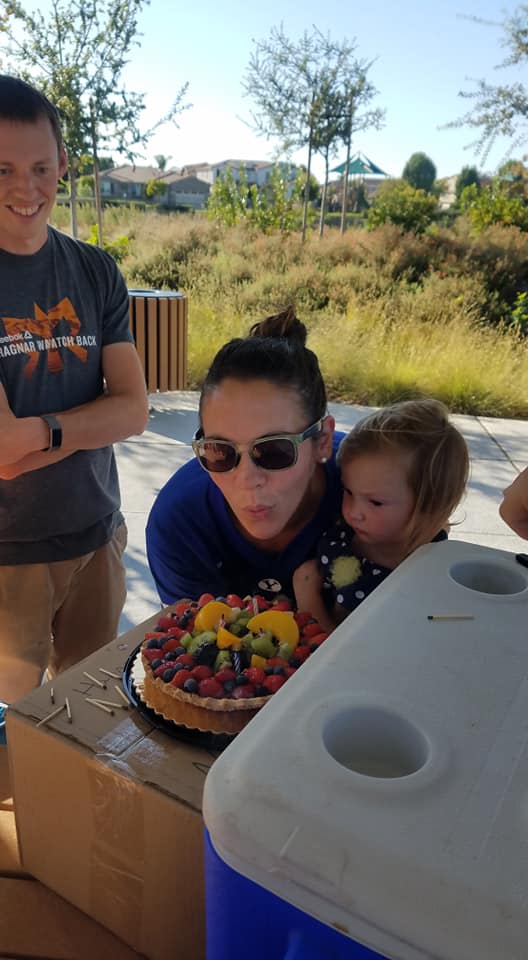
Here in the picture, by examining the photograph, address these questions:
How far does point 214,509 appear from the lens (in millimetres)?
1571

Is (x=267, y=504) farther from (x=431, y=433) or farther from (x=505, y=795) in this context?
(x=505, y=795)

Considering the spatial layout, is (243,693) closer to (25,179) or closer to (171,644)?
(171,644)

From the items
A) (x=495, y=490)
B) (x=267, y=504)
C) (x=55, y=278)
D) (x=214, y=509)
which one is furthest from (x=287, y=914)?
(x=495, y=490)

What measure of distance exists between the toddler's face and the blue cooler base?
0.94 metres

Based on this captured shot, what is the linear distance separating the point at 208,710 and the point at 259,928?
43cm

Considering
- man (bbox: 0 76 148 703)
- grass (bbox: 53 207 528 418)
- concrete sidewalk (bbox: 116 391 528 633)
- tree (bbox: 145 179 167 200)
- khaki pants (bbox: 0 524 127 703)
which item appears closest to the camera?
man (bbox: 0 76 148 703)

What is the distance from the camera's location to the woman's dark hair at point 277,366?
141 cm

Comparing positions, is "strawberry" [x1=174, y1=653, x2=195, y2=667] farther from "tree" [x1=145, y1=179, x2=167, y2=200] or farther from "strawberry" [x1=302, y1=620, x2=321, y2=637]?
"tree" [x1=145, y1=179, x2=167, y2=200]

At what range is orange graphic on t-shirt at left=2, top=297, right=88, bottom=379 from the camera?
1.67m

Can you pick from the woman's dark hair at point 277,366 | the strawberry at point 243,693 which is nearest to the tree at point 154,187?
the woman's dark hair at point 277,366

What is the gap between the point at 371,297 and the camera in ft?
35.5

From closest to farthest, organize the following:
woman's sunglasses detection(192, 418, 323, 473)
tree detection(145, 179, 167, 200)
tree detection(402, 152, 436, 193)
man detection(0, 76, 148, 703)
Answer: woman's sunglasses detection(192, 418, 323, 473), man detection(0, 76, 148, 703), tree detection(145, 179, 167, 200), tree detection(402, 152, 436, 193)

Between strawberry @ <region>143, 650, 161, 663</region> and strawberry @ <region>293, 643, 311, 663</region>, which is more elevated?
strawberry @ <region>293, 643, 311, 663</region>

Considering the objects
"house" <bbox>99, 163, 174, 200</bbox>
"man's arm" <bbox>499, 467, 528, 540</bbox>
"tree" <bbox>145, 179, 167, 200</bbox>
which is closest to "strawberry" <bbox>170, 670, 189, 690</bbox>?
"man's arm" <bbox>499, 467, 528, 540</bbox>
